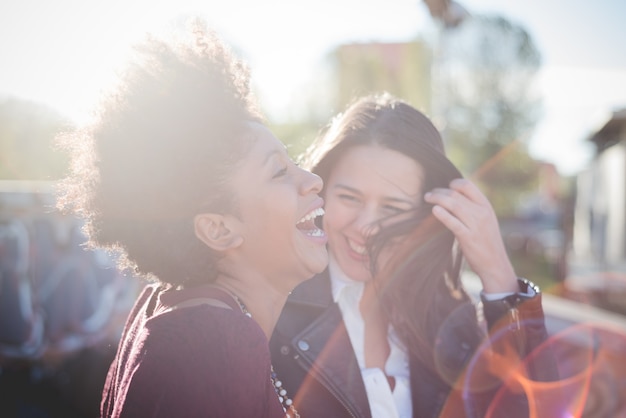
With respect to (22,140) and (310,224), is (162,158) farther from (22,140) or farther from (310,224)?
(22,140)

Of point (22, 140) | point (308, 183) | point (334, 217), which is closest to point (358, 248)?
point (334, 217)

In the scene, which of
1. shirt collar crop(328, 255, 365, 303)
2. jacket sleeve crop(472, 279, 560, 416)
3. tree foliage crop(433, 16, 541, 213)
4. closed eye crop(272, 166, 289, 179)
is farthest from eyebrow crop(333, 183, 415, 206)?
tree foliage crop(433, 16, 541, 213)

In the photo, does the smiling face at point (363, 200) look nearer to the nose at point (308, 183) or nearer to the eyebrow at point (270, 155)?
the nose at point (308, 183)

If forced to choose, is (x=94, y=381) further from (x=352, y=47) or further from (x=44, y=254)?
(x=352, y=47)

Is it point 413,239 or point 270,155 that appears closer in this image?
point 270,155

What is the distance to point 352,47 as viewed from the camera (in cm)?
3106

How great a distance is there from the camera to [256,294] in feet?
5.87

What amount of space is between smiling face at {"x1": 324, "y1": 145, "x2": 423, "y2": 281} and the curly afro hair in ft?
2.93

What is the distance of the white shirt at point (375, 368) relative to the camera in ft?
7.16

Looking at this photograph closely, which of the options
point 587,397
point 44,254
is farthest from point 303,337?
point 44,254

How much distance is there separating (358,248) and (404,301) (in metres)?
0.37

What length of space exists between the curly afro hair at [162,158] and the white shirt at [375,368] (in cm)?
94

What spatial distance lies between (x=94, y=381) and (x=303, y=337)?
5018 millimetres

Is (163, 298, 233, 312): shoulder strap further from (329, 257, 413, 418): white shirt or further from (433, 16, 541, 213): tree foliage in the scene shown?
(433, 16, 541, 213): tree foliage
